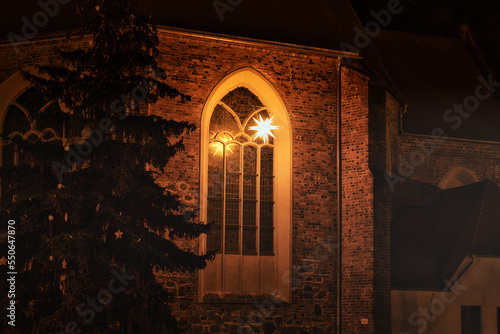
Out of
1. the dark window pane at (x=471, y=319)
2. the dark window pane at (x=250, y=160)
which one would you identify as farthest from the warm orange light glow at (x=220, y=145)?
the dark window pane at (x=471, y=319)

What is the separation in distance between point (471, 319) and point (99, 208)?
1055 centimetres

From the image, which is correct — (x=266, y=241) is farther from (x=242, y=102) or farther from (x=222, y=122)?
(x=242, y=102)

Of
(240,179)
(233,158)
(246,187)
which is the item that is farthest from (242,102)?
(246,187)

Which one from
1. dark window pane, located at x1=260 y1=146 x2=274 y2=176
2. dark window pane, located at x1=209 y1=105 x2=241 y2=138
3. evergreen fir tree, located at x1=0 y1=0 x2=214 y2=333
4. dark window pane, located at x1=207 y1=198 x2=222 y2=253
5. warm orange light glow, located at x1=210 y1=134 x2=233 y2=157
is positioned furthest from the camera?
A: dark window pane, located at x1=260 y1=146 x2=274 y2=176

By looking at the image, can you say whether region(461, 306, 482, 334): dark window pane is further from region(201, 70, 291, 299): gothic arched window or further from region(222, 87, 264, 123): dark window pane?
region(222, 87, 264, 123): dark window pane

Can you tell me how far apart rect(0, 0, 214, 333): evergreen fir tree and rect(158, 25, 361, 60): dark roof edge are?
3367 millimetres

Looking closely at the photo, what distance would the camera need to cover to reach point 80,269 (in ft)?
37.9

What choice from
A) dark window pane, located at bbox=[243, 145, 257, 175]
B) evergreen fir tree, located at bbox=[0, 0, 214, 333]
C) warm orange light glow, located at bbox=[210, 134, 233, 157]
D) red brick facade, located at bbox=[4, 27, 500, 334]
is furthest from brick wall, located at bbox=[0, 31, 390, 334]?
evergreen fir tree, located at bbox=[0, 0, 214, 333]

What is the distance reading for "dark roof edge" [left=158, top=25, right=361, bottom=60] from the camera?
16.2m

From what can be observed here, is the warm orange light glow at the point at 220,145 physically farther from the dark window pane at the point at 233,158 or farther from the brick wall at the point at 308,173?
the brick wall at the point at 308,173

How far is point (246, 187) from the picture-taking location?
16.9 metres

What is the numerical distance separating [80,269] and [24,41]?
714 cm

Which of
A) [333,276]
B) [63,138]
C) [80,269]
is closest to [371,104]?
[333,276]

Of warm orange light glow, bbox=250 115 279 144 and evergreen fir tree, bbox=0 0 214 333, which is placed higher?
warm orange light glow, bbox=250 115 279 144
